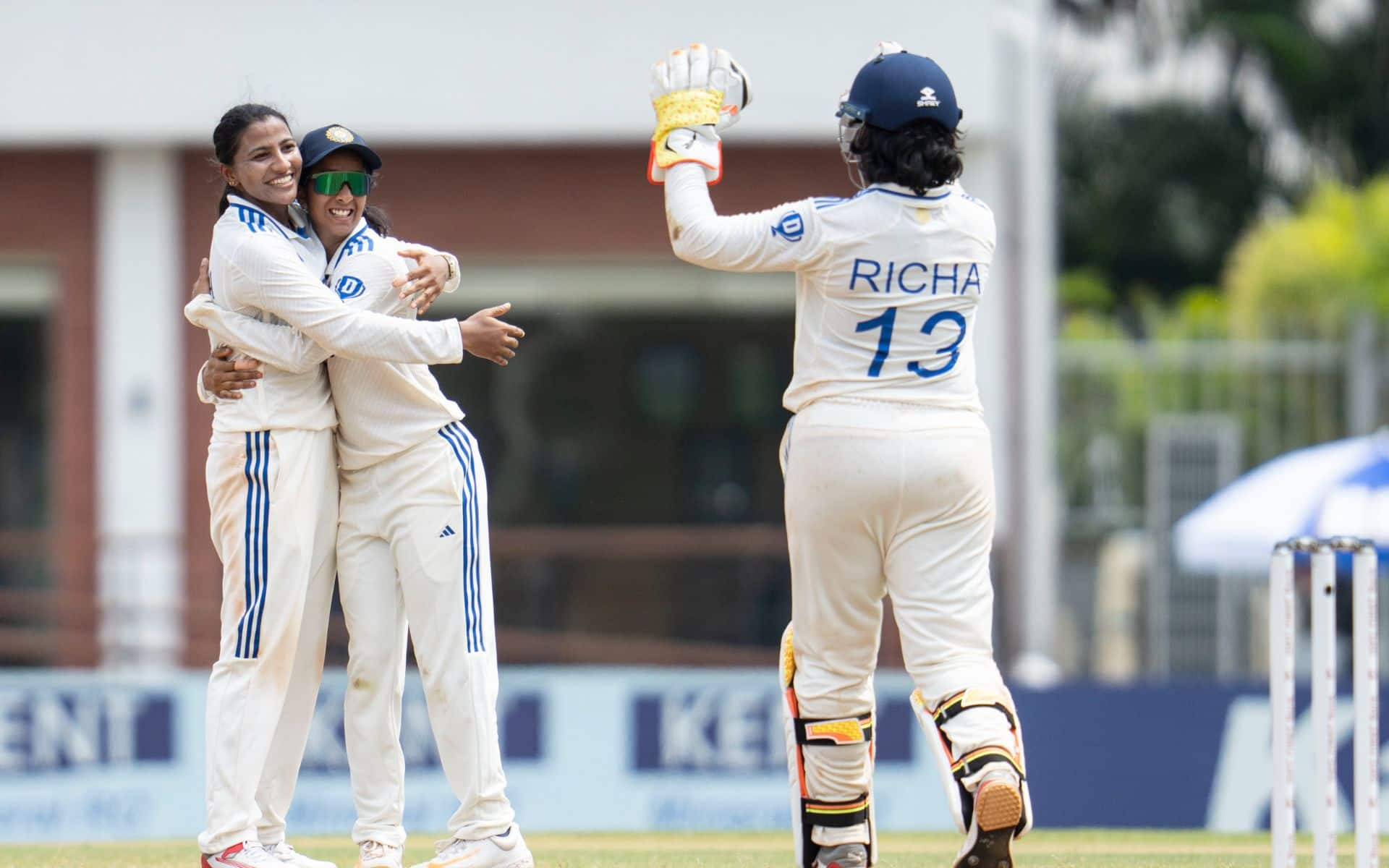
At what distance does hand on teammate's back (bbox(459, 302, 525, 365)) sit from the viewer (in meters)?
5.01

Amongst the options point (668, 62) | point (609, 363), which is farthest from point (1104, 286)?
point (668, 62)

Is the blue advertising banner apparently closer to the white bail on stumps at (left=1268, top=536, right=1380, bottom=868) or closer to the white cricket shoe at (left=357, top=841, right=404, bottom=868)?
the white cricket shoe at (left=357, top=841, right=404, bottom=868)

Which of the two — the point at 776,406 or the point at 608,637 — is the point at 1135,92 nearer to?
the point at 776,406

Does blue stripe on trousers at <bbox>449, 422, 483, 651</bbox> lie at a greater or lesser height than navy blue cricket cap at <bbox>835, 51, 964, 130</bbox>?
lesser

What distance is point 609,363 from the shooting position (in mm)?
15672

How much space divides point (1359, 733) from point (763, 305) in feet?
35.7

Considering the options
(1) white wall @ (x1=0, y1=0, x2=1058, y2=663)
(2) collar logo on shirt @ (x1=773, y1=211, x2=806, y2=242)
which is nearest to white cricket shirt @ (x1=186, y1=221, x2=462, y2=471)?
(2) collar logo on shirt @ (x1=773, y1=211, x2=806, y2=242)

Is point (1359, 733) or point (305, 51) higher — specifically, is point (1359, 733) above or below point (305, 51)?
below

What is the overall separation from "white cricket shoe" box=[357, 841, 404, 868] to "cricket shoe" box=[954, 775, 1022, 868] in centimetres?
142

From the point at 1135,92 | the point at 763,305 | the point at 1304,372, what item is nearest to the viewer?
the point at 763,305

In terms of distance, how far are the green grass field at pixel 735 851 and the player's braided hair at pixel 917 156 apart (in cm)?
189

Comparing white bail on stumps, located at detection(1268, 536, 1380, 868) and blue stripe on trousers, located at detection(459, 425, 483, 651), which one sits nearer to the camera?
white bail on stumps, located at detection(1268, 536, 1380, 868)

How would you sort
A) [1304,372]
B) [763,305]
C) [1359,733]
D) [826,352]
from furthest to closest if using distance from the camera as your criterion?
[1304,372] → [763,305] → [826,352] → [1359,733]

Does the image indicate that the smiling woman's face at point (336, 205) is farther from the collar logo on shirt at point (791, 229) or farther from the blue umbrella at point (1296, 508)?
the blue umbrella at point (1296, 508)
